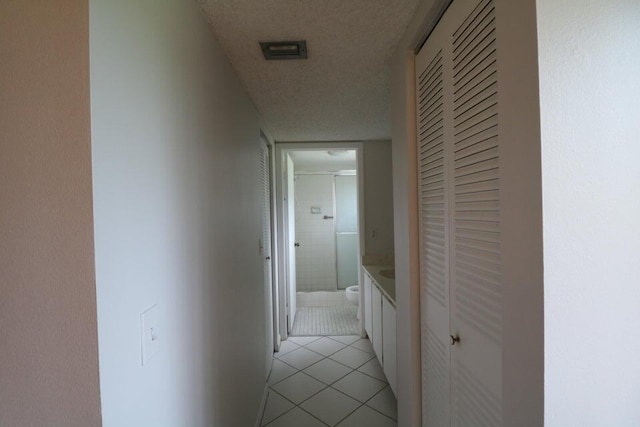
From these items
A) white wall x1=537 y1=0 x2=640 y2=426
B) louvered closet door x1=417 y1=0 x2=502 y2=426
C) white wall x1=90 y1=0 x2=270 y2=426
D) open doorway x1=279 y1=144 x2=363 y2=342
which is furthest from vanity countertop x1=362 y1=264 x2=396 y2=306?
open doorway x1=279 y1=144 x2=363 y2=342

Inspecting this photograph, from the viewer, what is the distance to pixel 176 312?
891mm

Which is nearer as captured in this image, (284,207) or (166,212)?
(166,212)

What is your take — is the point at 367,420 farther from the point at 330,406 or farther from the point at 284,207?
the point at 284,207

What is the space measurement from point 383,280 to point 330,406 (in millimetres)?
1035

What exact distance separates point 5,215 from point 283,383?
8.06 feet

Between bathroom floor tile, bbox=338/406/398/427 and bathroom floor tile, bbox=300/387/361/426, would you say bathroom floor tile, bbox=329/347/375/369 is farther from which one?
bathroom floor tile, bbox=338/406/398/427

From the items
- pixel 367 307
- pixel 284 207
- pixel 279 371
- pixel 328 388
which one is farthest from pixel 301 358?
pixel 284 207

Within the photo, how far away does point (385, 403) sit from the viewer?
A: 226 cm

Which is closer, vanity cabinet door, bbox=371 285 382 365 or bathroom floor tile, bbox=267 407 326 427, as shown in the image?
bathroom floor tile, bbox=267 407 326 427

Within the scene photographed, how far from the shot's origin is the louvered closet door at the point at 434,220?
1100 mm

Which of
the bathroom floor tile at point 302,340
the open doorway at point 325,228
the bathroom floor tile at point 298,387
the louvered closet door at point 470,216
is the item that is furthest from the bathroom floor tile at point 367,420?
the open doorway at point 325,228

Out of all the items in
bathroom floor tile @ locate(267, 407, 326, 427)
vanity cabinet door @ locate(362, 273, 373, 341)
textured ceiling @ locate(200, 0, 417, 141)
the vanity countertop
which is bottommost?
bathroom floor tile @ locate(267, 407, 326, 427)

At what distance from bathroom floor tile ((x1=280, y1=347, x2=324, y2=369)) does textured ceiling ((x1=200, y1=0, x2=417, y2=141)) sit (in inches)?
87.5

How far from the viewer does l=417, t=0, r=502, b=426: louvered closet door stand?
80 centimetres
